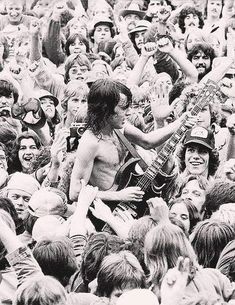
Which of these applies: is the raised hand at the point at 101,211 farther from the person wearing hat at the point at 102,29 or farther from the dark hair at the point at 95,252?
the person wearing hat at the point at 102,29

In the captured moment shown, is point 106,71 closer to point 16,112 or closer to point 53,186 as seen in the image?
point 16,112

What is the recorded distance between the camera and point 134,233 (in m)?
8.28

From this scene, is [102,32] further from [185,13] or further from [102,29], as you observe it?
[185,13]

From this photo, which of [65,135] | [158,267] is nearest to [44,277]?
[158,267]

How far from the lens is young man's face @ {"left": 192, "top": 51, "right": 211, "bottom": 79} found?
13.2 meters

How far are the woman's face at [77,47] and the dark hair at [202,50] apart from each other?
157cm

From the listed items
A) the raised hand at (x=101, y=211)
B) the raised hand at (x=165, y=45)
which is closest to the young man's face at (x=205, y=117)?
the raised hand at (x=165, y=45)

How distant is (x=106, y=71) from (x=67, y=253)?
227 inches

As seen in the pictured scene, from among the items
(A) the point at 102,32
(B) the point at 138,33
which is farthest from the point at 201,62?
(A) the point at 102,32

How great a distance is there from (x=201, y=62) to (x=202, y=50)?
0.47ft

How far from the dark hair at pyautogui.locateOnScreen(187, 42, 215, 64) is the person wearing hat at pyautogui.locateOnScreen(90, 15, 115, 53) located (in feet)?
7.67

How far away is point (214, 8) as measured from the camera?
15.7m

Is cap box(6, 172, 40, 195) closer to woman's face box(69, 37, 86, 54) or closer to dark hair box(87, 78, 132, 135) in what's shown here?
dark hair box(87, 78, 132, 135)

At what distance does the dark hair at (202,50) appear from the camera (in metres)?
13.2
